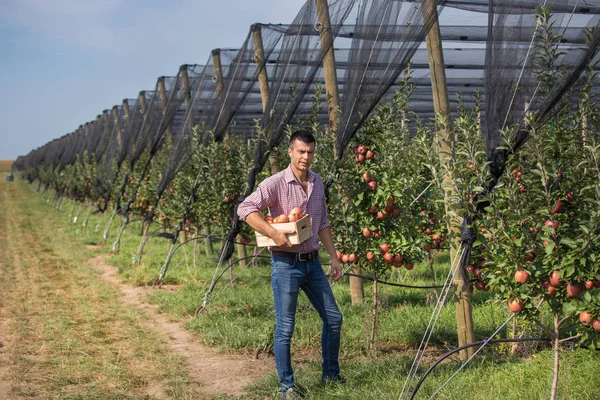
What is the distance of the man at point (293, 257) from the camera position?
→ 3.79 m

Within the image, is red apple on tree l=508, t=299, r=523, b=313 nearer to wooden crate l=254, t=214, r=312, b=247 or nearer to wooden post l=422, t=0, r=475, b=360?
wooden post l=422, t=0, r=475, b=360

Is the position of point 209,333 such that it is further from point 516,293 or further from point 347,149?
point 516,293

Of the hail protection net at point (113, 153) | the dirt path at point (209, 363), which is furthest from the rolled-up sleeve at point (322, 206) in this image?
the hail protection net at point (113, 153)

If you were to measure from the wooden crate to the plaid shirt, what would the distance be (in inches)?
4.5

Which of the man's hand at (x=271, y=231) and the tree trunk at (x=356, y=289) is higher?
the man's hand at (x=271, y=231)

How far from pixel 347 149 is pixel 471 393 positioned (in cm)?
225

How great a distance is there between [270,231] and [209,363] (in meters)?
1.98

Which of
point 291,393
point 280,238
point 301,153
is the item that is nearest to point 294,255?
point 280,238

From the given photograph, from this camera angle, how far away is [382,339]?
5352 mm

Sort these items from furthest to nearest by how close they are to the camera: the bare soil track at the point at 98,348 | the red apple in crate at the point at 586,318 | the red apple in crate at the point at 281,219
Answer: the bare soil track at the point at 98,348, the red apple in crate at the point at 281,219, the red apple in crate at the point at 586,318

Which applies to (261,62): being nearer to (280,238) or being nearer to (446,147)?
(446,147)

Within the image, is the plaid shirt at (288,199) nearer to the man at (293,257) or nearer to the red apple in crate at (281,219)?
the man at (293,257)

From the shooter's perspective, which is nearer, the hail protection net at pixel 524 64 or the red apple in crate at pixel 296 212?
the hail protection net at pixel 524 64

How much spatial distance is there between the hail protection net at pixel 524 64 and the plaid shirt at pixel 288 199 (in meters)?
1.10
